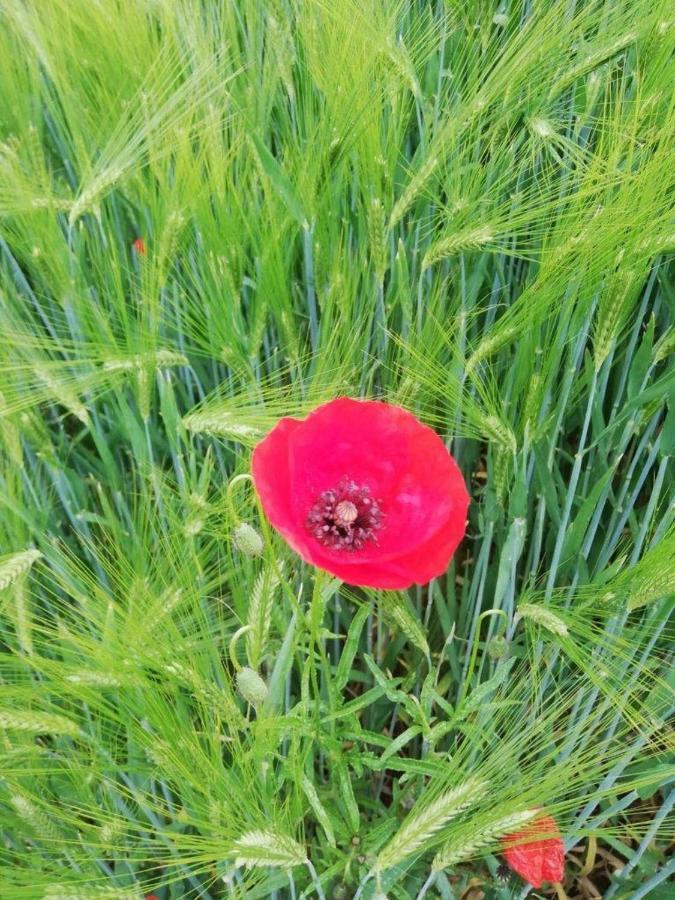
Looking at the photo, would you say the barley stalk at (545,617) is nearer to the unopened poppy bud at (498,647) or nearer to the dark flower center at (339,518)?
the unopened poppy bud at (498,647)

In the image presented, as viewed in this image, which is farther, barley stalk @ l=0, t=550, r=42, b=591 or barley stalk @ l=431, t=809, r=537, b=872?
barley stalk @ l=0, t=550, r=42, b=591

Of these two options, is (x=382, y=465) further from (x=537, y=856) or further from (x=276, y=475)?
(x=537, y=856)

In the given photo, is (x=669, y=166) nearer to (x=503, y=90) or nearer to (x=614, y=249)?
(x=614, y=249)

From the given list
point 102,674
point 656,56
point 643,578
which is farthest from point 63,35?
point 643,578

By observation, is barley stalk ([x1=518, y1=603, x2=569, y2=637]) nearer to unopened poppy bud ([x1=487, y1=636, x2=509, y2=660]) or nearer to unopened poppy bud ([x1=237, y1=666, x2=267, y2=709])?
unopened poppy bud ([x1=487, y1=636, x2=509, y2=660])

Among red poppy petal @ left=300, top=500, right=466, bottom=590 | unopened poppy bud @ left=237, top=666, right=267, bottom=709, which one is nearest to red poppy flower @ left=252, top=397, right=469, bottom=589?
red poppy petal @ left=300, top=500, right=466, bottom=590

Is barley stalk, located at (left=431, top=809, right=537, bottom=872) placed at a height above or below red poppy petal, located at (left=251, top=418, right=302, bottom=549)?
below

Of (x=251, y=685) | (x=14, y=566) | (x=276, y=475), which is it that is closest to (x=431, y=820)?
(x=251, y=685)

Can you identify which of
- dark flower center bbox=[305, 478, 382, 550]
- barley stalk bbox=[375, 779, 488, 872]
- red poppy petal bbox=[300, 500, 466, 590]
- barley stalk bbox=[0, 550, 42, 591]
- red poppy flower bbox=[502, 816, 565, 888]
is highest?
red poppy petal bbox=[300, 500, 466, 590]
